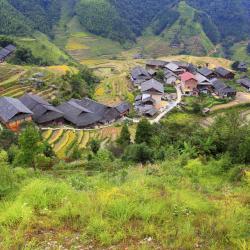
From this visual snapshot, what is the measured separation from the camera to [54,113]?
139 feet

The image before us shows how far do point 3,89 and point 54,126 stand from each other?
37.3 ft

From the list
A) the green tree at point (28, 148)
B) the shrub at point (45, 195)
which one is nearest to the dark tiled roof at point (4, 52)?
the green tree at point (28, 148)

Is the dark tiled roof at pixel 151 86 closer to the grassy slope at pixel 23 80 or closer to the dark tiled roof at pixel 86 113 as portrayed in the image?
the dark tiled roof at pixel 86 113

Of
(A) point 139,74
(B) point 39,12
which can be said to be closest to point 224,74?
(A) point 139,74

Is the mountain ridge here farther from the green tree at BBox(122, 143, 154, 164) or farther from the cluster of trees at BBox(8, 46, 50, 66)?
the green tree at BBox(122, 143, 154, 164)

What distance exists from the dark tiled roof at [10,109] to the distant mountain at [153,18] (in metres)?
68.7

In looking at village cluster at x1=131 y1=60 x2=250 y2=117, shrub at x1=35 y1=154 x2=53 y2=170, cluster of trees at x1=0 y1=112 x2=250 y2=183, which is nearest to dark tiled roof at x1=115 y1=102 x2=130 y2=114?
village cluster at x1=131 y1=60 x2=250 y2=117

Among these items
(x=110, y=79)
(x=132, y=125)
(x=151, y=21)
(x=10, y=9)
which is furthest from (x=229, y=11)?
(x=132, y=125)

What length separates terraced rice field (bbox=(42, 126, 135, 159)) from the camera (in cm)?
3556

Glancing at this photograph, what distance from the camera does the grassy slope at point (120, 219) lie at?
6930mm

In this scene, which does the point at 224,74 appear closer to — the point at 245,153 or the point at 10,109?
the point at 10,109

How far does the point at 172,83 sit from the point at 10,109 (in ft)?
118

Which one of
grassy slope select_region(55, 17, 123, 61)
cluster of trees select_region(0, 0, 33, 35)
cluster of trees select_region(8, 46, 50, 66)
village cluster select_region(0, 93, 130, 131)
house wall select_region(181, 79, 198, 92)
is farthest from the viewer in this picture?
grassy slope select_region(55, 17, 123, 61)

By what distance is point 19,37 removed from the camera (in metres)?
88.4
